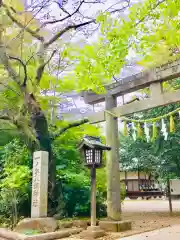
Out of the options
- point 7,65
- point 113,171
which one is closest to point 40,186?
point 113,171

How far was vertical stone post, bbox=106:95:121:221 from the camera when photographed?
7992 mm

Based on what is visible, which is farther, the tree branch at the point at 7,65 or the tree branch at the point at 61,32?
the tree branch at the point at 7,65

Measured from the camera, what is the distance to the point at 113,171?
8.20 m

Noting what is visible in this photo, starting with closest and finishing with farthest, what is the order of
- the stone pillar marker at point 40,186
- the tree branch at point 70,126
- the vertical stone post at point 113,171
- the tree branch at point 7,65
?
the stone pillar marker at point 40,186 < the tree branch at point 7,65 < the vertical stone post at point 113,171 < the tree branch at point 70,126

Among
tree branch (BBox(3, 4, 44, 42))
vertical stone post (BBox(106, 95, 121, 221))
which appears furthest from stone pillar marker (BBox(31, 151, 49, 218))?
tree branch (BBox(3, 4, 44, 42))

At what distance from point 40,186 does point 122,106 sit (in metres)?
3.47

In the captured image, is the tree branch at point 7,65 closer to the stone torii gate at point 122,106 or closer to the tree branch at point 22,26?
the tree branch at point 22,26

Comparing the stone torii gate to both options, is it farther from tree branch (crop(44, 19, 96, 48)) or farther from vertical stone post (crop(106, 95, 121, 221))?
tree branch (crop(44, 19, 96, 48))

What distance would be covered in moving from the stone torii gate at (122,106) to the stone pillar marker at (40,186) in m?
1.96

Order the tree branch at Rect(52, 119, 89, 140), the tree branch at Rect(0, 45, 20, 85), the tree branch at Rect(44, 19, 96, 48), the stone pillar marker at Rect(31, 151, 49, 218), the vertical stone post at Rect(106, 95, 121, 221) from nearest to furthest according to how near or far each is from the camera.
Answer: the stone pillar marker at Rect(31, 151, 49, 218) < the tree branch at Rect(44, 19, 96, 48) < the tree branch at Rect(0, 45, 20, 85) < the vertical stone post at Rect(106, 95, 121, 221) < the tree branch at Rect(52, 119, 89, 140)

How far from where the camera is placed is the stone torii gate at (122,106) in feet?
24.3

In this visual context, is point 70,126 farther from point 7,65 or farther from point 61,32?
point 61,32

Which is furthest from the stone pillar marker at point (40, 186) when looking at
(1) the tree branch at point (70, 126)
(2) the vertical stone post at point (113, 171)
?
(2) the vertical stone post at point (113, 171)

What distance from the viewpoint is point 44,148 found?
8477 mm
